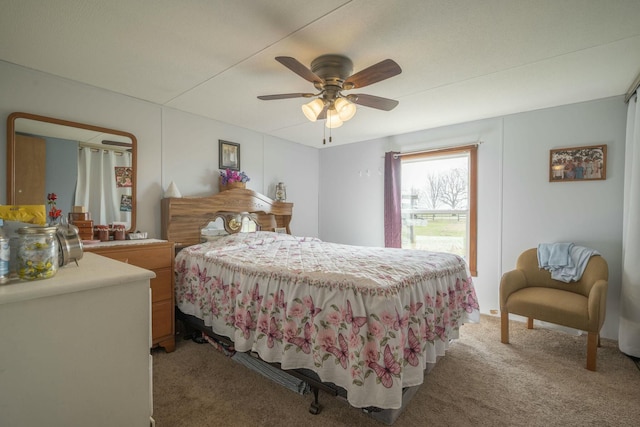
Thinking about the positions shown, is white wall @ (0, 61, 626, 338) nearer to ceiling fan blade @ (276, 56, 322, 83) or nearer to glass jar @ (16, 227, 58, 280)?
ceiling fan blade @ (276, 56, 322, 83)

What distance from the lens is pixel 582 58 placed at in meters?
2.12

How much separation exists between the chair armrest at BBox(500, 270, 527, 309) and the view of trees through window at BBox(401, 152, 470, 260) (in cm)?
87

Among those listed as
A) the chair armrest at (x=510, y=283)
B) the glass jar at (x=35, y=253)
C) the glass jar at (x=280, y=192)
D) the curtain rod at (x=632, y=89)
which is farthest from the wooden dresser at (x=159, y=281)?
the curtain rod at (x=632, y=89)

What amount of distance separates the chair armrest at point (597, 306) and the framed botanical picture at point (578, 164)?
130 centimetres

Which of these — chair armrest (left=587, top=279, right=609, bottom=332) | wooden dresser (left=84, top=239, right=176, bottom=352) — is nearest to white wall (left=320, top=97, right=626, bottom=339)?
chair armrest (left=587, top=279, right=609, bottom=332)

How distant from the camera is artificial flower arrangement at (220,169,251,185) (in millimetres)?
3643

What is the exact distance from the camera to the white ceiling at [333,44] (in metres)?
1.62

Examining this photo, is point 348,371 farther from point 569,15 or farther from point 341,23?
point 569,15

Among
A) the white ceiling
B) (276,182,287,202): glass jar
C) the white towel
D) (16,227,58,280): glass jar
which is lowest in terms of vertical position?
the white towel

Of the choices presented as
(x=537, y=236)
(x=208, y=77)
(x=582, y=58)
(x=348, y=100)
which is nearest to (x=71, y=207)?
(x=208, y=77)

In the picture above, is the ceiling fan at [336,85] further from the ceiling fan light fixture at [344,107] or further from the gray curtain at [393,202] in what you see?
the gray curtain at [393,202]

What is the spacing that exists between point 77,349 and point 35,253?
315 millimetres

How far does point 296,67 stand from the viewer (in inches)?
70.1

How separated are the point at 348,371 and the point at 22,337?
1.31 metres
